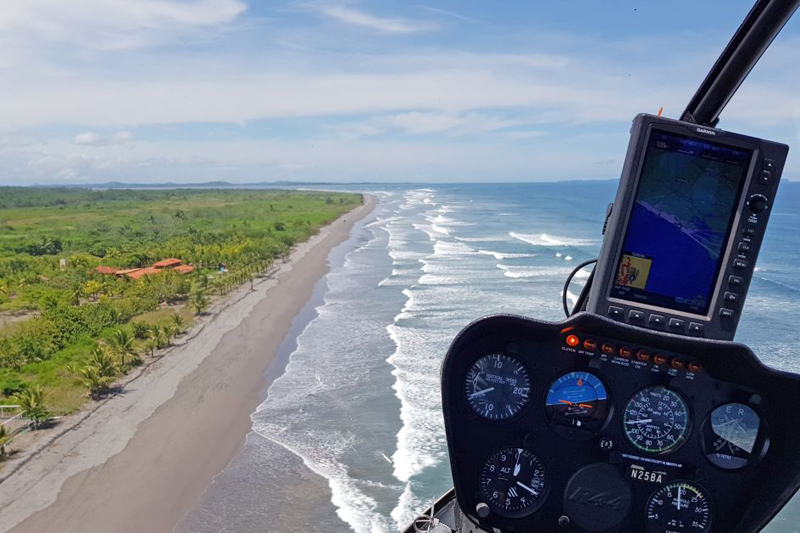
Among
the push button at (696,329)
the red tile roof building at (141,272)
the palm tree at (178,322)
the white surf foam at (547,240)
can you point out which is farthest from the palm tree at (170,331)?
the white surf foam at (547,240)

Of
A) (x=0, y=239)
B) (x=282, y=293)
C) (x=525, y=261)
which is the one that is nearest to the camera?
(x=282, y=293)

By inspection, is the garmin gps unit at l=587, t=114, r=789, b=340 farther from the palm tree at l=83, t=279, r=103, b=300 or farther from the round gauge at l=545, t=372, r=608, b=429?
the palm tree at l=83, t=279, r=103, b=300

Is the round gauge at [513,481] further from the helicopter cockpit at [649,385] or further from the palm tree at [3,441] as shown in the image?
the palm tree at [3,441]

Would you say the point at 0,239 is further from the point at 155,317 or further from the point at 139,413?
the point at 139,413

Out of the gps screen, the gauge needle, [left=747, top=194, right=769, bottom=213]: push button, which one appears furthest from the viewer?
the gauge needle

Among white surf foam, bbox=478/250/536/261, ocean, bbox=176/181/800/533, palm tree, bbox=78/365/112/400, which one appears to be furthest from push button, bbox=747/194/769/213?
white surf foam, bbox=478/250/536/261

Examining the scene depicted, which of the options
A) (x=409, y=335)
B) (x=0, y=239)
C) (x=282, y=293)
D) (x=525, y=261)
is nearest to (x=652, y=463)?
(x=409, y=335)

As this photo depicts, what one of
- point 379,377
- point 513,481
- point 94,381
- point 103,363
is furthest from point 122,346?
point 513,481
